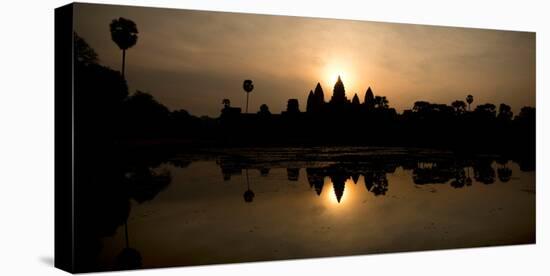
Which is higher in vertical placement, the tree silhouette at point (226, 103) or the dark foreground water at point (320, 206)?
the tree silhouette at point (226, 103)

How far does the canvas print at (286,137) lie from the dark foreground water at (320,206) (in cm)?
2

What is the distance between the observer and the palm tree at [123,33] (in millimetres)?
9039

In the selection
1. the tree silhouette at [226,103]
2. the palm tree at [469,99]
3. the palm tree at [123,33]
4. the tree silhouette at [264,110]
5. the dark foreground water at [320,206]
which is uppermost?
the palm tree at [123,33]

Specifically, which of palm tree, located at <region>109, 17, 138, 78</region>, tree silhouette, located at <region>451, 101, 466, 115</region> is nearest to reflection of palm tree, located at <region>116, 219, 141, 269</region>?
palm tree, located at <region>109, 17, 138, 78</region>

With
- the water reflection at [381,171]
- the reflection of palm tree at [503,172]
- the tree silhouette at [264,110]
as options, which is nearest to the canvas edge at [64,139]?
the water reflection at [381,171]

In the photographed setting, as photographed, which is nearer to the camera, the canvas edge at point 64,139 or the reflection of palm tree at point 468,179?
the canvas edge at point 64,139

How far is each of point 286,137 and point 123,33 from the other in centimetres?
238

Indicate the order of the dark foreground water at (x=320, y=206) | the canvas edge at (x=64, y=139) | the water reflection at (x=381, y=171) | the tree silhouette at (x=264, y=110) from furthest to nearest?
1. the tree silhouette at (x=264, y=110)
2. the water reflection at (x=381, y=171)
3. the dark foreground water at (x=320, y=206)
4. the canvas edge at (x=64, y=139)

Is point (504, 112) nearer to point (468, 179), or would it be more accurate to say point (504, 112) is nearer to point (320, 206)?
point (468, 179)

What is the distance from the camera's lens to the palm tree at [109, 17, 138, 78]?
29.7 feet

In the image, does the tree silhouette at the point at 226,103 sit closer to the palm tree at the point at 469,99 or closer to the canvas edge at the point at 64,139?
the canvas edge at the point at 64,139

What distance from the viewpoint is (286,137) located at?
33.1ft

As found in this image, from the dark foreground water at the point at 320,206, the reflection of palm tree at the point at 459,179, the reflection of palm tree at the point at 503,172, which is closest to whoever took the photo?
the dark foreground water at the point at 320,206

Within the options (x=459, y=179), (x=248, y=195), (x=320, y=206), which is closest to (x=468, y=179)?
(x=459, y=179)
